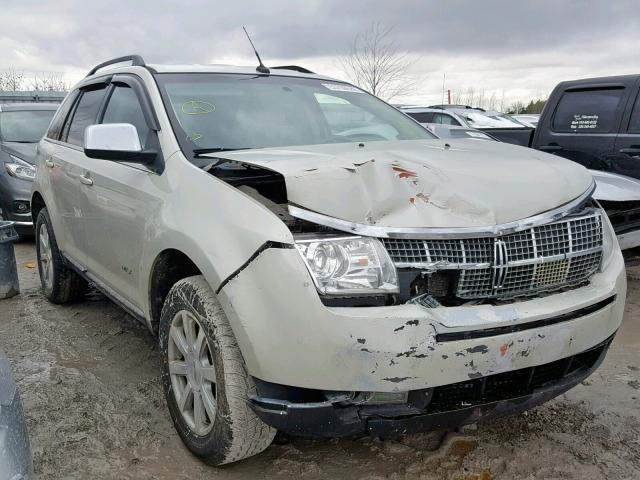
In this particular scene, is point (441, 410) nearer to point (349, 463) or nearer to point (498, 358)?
point (498, 358)

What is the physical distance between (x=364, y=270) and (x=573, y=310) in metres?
0.84

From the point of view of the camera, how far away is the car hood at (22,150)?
768 cm

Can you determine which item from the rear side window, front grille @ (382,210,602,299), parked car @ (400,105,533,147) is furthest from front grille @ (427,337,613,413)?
parked car @ (400,105,533,147)

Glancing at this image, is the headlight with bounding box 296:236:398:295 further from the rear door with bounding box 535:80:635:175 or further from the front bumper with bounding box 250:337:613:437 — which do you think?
the rear door with bounding box 535:80:635:175

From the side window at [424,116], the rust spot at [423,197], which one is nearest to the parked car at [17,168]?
the rust spot at [423,197]

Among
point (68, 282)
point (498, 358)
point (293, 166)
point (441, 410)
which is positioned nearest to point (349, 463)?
point (441, 410)

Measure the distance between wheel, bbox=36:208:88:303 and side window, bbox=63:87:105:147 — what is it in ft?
2.47

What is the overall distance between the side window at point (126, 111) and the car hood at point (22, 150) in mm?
4409

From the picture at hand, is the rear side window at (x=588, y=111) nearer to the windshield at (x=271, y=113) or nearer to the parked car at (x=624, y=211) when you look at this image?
the parked car at (x=624, y=211)

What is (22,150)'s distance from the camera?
7820 millimetres

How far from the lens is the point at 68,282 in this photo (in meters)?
4.80

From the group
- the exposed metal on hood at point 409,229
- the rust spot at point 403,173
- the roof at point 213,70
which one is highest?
the roof at point 213,70

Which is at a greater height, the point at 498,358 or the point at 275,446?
the point at 498,358

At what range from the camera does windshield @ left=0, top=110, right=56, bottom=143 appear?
8312 mm
